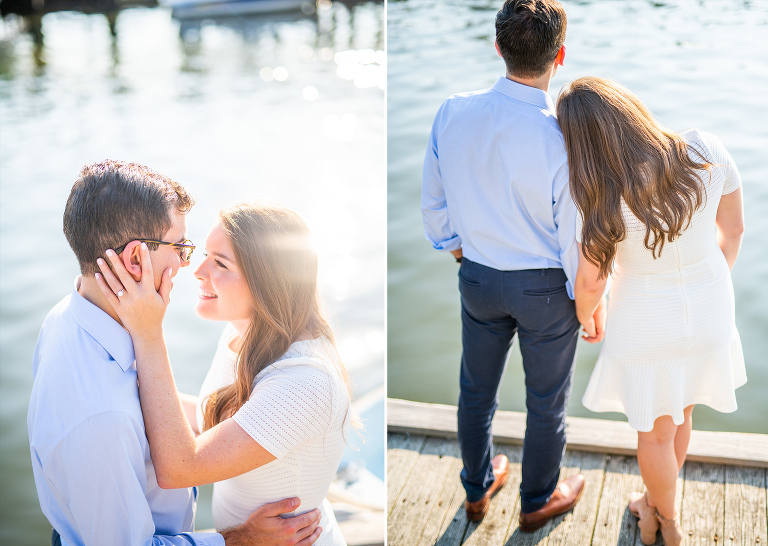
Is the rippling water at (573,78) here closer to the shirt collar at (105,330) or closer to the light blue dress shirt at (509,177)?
the light blue dress shirt at (509,177)

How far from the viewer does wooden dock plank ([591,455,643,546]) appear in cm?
240

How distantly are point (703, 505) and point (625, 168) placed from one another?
4.75 ft

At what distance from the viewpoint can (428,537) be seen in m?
2.50

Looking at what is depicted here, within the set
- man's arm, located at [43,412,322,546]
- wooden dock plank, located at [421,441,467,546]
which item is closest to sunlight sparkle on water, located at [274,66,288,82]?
wooden dock plank, located at [421,441,467,546]

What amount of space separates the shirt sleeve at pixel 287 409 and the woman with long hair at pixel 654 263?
92 cm

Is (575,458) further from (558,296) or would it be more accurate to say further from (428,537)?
(558,296)

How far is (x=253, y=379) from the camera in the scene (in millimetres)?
1556

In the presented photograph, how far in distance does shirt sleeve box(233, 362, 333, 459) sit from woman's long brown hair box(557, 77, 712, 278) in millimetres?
923

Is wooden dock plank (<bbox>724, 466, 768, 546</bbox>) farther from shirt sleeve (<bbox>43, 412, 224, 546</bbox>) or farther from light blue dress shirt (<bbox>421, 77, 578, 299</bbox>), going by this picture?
shirt sleeve (<bbox>43, 412, 224, 546</bbox>)

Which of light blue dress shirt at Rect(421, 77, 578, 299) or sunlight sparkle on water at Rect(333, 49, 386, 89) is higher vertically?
light blue dress shirt at Rect(421, 77, 578, 299)

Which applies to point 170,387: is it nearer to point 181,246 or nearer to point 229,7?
point 181,246

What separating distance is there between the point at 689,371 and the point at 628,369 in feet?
0.62

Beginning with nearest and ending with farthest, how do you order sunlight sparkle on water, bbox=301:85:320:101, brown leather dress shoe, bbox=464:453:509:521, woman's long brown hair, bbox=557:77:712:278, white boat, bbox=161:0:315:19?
woman's long brown hair, bbox=557:77:712:278, brown leather dress shoe, bbox=464:453:509:521, sunlight sparkle on water, bbox=301:85:320:101, white boat, bbox=161:0:315:19

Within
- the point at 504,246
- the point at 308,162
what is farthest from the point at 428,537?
the point at 308,162
